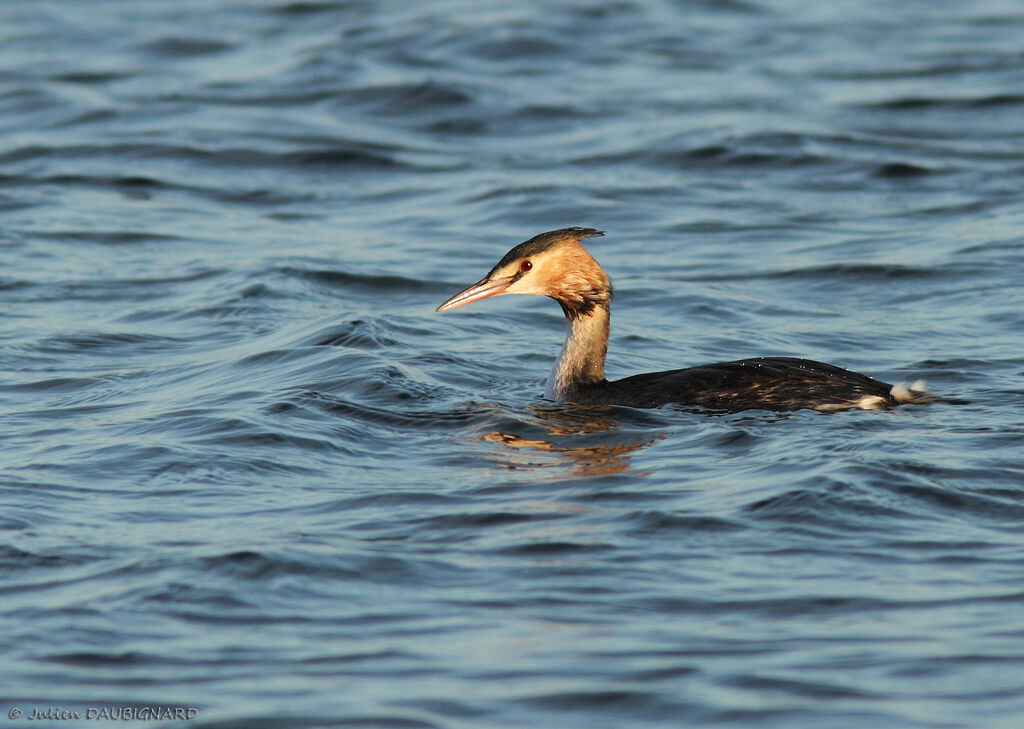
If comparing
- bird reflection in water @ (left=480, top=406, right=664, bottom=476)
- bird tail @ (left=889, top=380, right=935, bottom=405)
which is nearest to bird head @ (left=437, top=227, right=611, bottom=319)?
bird reflection in water @ (left=480, top=406, right=664, bottom=476)

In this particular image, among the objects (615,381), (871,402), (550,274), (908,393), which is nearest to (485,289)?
(550,274)

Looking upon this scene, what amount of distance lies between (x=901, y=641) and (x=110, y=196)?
12700 millimetres

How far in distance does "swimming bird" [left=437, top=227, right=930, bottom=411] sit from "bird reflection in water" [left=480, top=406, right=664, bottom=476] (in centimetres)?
23

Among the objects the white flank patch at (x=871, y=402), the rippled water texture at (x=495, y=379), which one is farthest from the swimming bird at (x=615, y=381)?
the rippled water texture at (x=495, y=379)

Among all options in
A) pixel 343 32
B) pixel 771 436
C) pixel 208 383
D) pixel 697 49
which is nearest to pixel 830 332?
pixel 771 436

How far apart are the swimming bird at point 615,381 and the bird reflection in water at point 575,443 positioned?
225 mm

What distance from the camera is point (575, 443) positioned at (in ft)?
28.1

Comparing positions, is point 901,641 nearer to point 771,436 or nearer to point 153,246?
point 771,436

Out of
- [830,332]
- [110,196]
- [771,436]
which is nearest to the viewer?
[771,436]

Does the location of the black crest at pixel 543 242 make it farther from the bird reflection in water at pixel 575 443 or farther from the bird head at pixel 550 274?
the bird reflection in water at pixel 575 443

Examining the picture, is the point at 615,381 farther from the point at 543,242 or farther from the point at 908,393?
the point at 908,393

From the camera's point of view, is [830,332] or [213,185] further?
[213,185]

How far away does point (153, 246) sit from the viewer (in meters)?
14.6

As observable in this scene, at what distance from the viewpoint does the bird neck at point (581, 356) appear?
9469 millimetres
